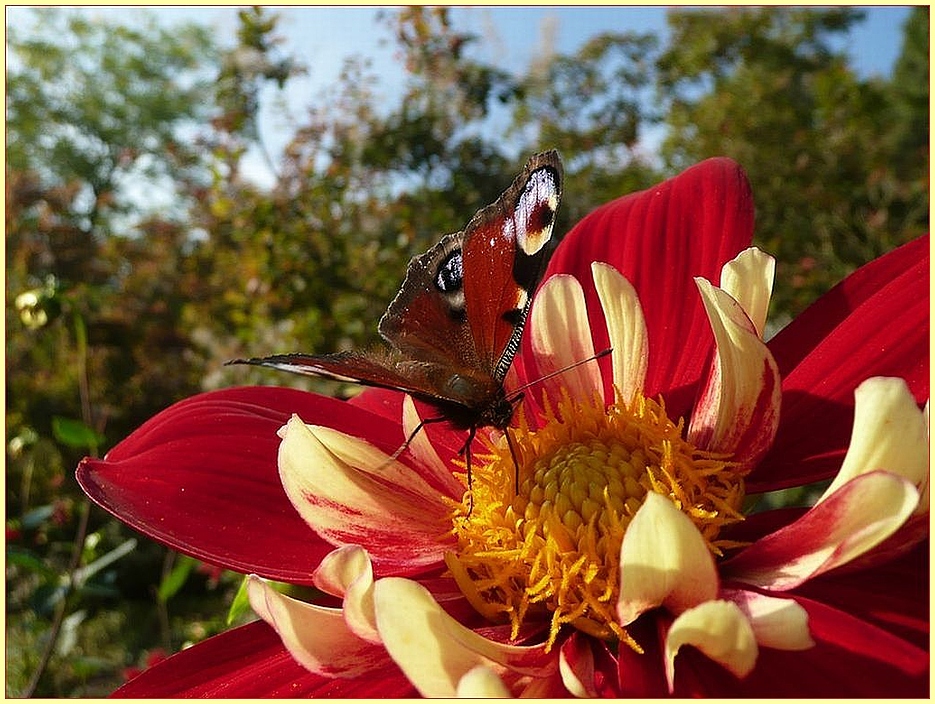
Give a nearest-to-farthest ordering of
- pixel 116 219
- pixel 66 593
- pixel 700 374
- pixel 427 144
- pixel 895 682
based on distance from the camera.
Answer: pixel 895 682 → pixel 700 374 → pixel 66 593 → pixel 427 144 → pixel 116 219

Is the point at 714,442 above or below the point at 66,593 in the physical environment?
above

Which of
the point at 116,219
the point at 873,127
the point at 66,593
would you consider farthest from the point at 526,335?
the point at 116,219

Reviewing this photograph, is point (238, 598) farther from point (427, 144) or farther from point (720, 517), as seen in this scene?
point (427, 144)

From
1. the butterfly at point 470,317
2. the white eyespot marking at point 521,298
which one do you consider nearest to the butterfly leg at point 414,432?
the butterfly at point 470,317

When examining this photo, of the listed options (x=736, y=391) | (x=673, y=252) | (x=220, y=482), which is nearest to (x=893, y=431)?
(x=736, y=391)

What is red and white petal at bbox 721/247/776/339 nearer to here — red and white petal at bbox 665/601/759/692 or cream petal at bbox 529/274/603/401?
cream petal at bbox 529/274/603/401
